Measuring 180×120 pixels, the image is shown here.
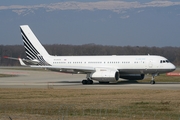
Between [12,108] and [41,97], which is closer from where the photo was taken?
[12,108]

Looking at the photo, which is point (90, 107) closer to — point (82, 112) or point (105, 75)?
point (82, 112)

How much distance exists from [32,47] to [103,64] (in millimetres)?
11844

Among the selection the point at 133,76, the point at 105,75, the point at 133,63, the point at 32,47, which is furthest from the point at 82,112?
the point at 32,47

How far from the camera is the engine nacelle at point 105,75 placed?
2144 inches

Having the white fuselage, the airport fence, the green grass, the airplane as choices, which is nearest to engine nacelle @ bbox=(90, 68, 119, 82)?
the airplane

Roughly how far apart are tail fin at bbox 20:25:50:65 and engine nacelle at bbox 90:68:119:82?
952cm

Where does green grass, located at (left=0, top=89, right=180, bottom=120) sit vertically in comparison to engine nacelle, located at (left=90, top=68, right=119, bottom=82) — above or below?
below

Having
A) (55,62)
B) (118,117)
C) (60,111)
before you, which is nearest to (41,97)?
(60,111)

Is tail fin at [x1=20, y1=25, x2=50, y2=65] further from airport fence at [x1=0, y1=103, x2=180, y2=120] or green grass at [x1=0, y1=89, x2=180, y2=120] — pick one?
airport fence at [x1=0, y1=103, x2=180, y2=120]

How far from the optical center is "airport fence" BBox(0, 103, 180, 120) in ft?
75.9

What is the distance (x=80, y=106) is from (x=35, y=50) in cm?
3517

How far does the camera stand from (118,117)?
23.3 metres

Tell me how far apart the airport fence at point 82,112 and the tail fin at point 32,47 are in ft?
109

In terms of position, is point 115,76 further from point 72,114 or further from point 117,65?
point 72,114
